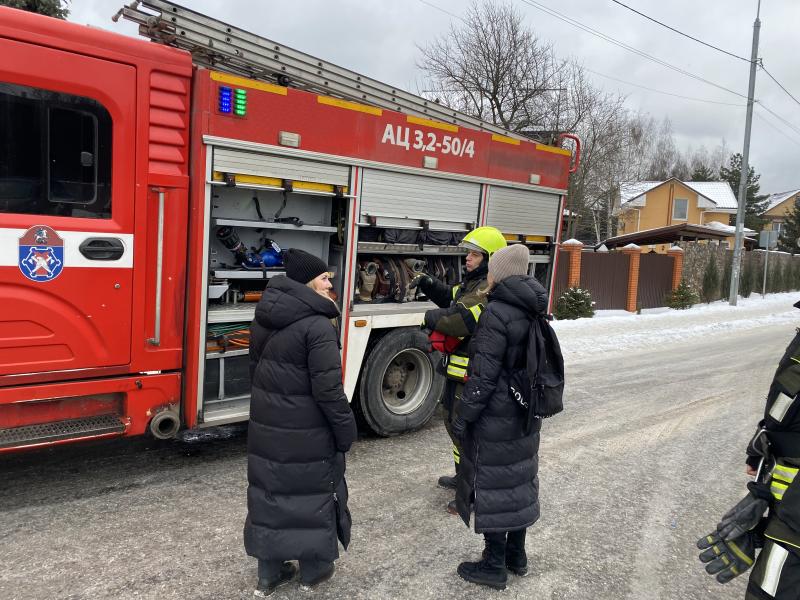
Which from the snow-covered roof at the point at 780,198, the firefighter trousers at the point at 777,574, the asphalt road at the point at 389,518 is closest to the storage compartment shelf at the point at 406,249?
the asphalt road at the point at 389,518

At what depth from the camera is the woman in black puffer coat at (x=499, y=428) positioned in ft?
10.0

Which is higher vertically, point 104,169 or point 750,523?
point 104,169

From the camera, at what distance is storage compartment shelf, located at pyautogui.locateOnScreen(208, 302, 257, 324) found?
166 inches

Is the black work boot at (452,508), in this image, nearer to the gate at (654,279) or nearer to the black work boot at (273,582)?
the black work boot at (273,582)

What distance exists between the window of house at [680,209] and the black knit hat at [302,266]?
51.3 m

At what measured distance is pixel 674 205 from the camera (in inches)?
1918

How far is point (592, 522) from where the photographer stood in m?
4.00

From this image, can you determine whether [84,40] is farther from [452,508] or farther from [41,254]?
[452,508]

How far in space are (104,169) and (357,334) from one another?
2.22 meters

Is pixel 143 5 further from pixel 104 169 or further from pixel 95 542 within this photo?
pixel 95 542

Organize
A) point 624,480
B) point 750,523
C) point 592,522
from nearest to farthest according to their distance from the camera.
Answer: point 750,523 < point 592,522 < point 624,480

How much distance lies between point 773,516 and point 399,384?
11.5ft

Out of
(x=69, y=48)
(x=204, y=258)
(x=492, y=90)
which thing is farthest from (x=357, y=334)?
(x=492, y=90)

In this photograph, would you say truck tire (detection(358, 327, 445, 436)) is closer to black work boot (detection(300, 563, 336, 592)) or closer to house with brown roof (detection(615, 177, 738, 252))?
black work boot (detection(300, 563, 336, 592))
